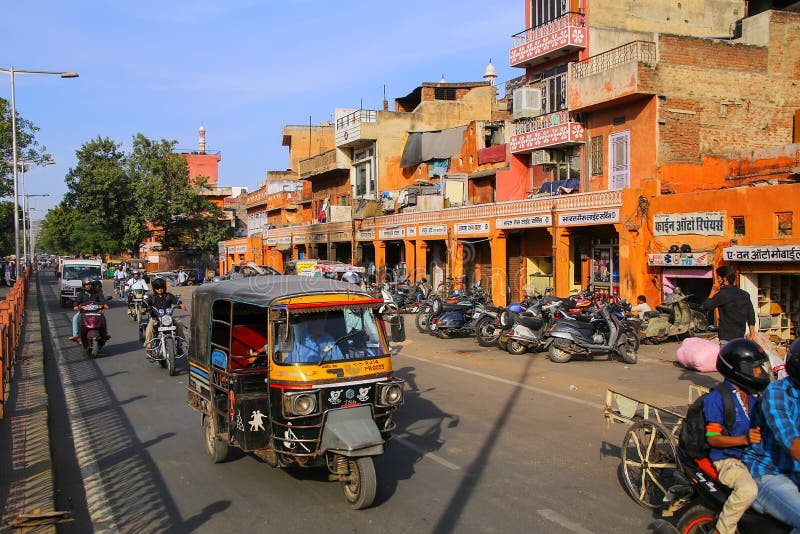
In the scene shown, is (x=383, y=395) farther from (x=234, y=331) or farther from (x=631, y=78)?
(x=631, y=78)

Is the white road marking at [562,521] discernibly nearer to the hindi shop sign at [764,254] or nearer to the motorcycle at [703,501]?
the motorcycle at [703,501]

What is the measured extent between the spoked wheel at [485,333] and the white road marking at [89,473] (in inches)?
349

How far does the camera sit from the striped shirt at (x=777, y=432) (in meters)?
3.75

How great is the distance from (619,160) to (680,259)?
5298mm

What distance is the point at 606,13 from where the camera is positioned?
24594mm

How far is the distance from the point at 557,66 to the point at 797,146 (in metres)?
9.88

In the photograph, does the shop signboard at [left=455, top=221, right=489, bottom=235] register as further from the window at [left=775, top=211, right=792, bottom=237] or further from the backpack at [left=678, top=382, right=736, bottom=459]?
the backpack at [left=678, top=382, right=736, bottom=459]

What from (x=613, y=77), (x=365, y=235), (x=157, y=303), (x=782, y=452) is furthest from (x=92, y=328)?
(x=365, y=235)

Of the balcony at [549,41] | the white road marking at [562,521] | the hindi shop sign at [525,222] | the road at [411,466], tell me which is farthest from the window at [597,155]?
the white road marking at [562,521]

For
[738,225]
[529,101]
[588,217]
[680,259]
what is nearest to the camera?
[738,225]

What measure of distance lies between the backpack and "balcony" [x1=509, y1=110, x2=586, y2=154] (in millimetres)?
19922

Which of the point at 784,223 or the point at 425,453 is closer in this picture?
the point at 425,453

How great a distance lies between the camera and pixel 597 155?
23031 mm

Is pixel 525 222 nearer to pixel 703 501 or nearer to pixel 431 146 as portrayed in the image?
pixel 431 146
